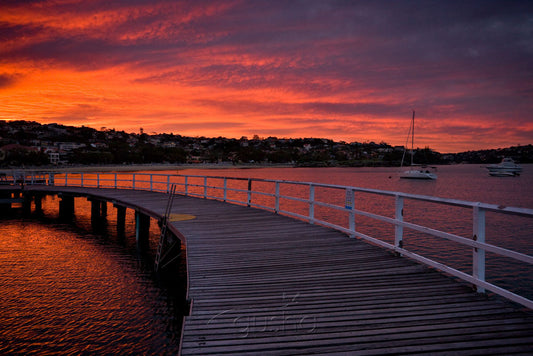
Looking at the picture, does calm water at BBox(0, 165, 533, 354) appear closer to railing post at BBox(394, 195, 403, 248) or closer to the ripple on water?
the ripple on water

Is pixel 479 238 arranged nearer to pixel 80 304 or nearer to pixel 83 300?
pixel 80 304

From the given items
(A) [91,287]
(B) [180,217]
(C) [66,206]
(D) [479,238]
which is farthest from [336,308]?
(C) [66,206]

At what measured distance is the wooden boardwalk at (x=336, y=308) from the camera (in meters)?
3.52

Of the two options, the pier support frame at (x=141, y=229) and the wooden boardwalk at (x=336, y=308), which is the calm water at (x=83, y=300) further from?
the wooden boardwalk at (x=336, y=308)

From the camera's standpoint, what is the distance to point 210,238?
30.6 ft

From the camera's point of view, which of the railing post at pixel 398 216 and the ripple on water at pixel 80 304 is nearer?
the railing post at pixel 398 216

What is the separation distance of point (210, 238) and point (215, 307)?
15.4 feet

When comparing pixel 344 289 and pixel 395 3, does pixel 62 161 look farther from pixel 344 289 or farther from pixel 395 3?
pixel 344 289

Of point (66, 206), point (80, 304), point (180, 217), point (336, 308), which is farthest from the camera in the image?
point (66, 206)

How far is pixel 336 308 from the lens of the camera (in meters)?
4.42

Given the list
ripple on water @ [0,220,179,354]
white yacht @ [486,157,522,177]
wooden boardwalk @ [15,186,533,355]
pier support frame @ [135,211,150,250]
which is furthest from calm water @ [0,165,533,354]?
white yacht @ [486,157,522,177]

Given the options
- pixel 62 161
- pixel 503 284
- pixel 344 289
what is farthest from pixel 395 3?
pixel 62 161

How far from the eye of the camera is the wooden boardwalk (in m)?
3.52

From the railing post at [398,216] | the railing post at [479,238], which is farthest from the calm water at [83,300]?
the railing post at [479,238]
